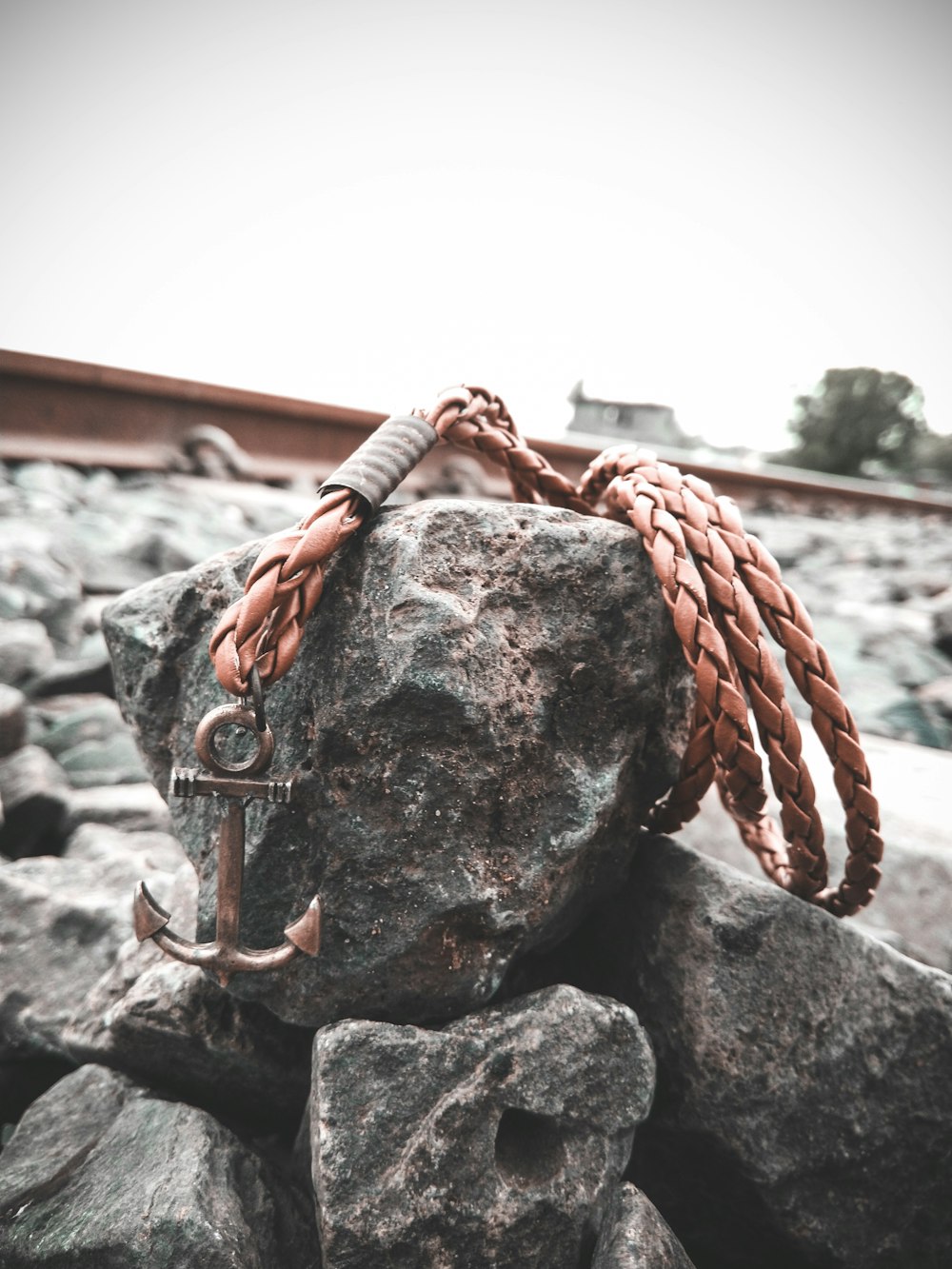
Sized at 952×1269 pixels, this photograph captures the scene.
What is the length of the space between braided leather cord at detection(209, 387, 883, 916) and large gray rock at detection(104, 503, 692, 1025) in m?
0.08

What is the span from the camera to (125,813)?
1.97 meters

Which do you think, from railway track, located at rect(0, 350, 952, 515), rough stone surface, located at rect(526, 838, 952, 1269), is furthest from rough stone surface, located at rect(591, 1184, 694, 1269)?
railway track, located at rect(0, 350, 952, 515)

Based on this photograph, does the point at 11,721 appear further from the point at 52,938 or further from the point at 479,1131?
the point at 479,1131

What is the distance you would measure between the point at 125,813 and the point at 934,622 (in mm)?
3754

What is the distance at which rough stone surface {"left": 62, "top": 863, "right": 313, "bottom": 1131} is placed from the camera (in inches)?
44.0

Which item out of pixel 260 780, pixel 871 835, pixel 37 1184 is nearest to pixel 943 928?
pixel 871 835

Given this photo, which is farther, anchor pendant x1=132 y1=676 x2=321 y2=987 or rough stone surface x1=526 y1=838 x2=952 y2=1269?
rough stone surface x1=526 y1=838 x2=952 y2=1269

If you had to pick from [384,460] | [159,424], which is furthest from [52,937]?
[159,424]

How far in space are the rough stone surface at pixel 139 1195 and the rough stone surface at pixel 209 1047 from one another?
0.05 m

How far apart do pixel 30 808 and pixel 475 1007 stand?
4.69 feet

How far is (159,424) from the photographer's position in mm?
5055

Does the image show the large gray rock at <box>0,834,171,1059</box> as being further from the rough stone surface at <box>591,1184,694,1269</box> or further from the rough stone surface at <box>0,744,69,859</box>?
the rough stone surface at <box>591,1184,694,1269</box>

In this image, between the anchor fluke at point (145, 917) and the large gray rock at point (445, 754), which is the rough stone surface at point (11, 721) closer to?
the large gray rock at point (445, 754)

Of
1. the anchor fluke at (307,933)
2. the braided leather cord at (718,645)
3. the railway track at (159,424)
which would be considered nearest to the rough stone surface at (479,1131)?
the anchor fluke at (307,933)
